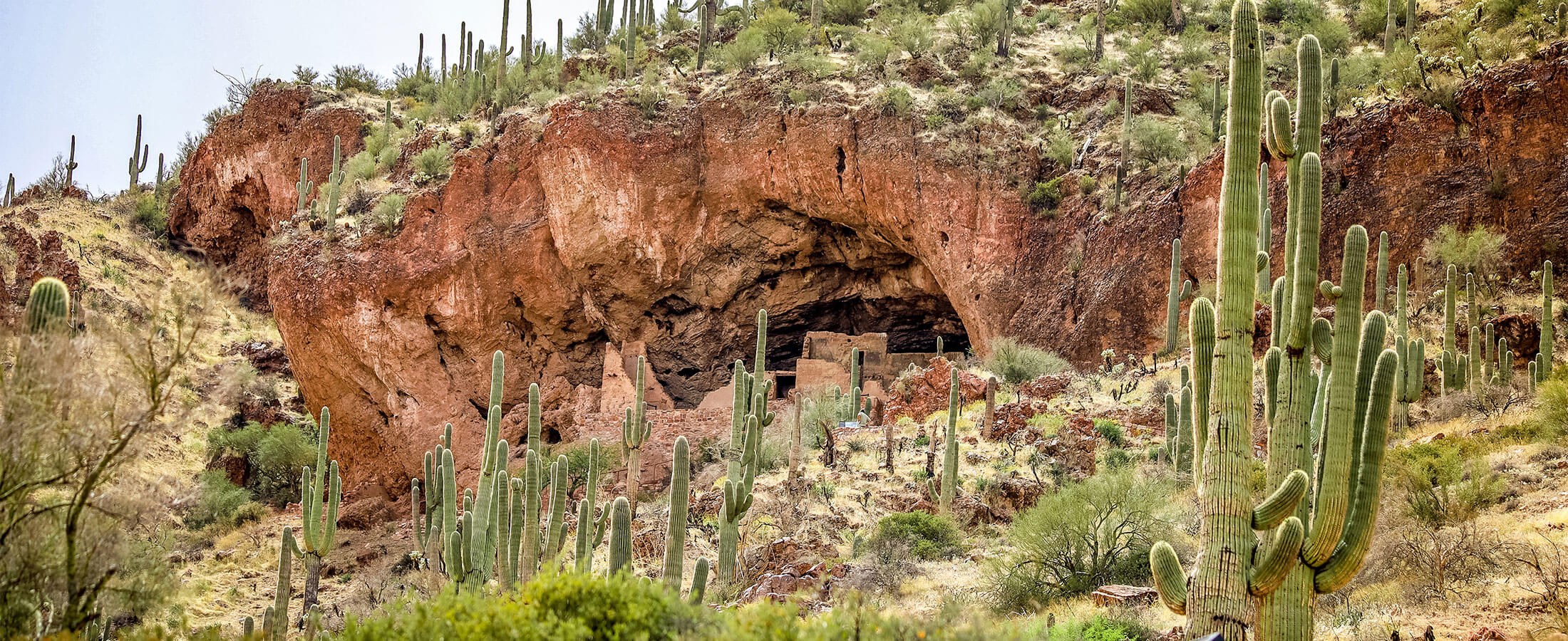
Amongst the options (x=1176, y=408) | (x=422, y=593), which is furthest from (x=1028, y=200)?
(x=422, y=593)

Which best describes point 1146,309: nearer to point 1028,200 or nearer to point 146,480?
point 1028,200

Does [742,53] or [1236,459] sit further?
[742,53]

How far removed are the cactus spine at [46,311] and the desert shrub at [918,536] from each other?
10253 mm

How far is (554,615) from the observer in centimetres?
805

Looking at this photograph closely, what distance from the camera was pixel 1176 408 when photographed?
17.0m

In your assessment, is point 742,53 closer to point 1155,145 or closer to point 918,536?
point 1155,145

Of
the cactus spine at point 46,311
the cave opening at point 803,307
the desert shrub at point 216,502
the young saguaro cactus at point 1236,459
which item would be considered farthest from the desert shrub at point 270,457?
the young saguaro cactus at point 1236,459

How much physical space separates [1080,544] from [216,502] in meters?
21.8

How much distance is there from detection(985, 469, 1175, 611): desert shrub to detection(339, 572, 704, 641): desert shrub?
→ 6.25m

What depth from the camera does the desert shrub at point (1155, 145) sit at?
26.3 meters

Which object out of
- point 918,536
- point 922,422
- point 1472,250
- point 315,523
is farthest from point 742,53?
point 918,536

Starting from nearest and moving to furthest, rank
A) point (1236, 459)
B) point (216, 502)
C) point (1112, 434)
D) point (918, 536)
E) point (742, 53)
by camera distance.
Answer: point (1236, 459), point (918, 536), point (1112, 434), point (216, 502), point (742, 53)

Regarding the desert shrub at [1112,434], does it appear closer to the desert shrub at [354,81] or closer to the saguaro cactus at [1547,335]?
the saguaro cactus at [1547,335]

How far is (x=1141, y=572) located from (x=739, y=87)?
1917 centimetres
